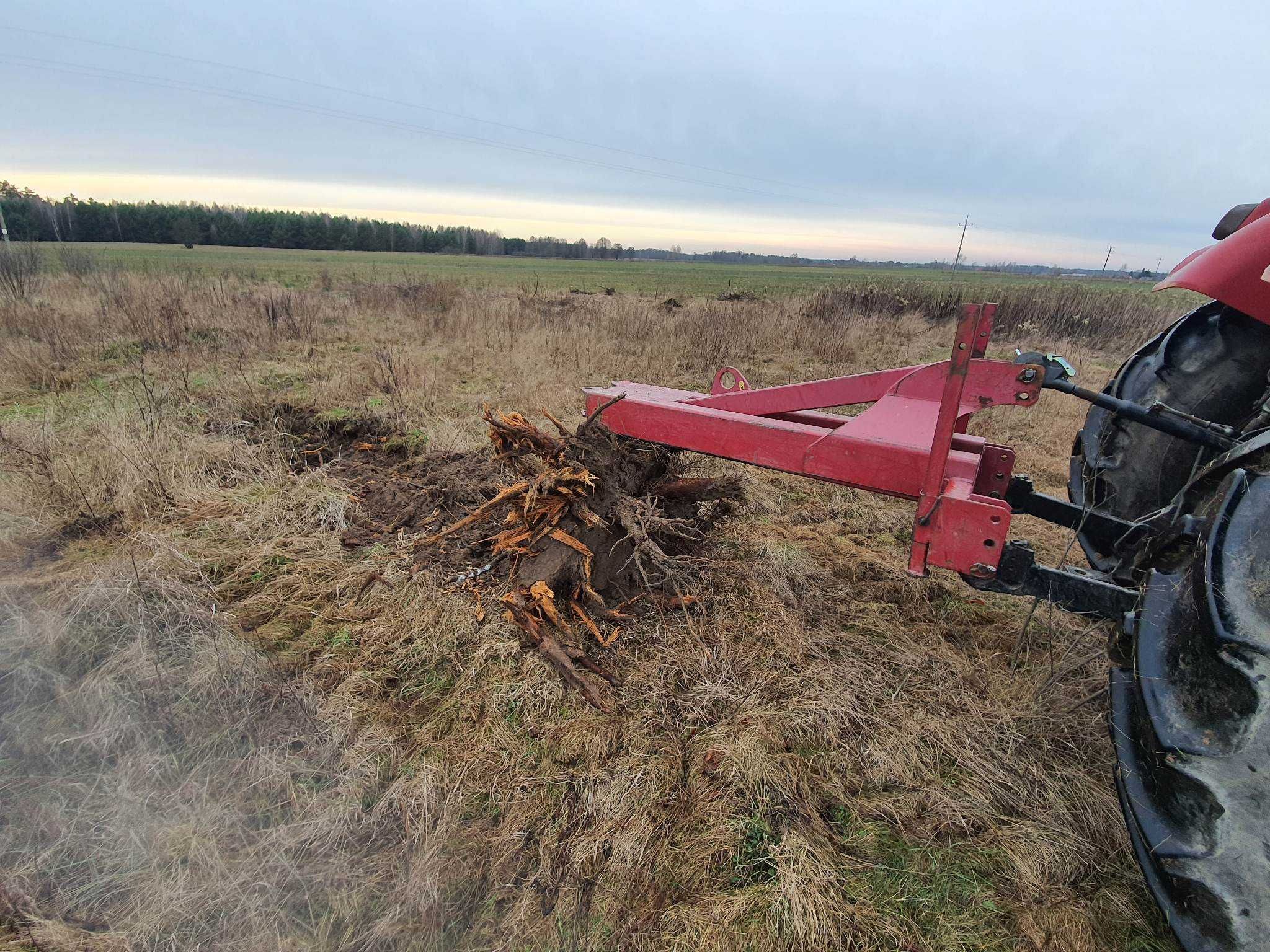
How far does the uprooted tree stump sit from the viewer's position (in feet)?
9.30

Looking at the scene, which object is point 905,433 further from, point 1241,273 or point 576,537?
point 576,537

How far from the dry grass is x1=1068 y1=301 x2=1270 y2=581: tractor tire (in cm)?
64

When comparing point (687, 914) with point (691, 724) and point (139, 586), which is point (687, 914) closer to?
point (691, 724)

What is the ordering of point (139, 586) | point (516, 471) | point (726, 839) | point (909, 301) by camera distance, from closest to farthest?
1. point (726, 839)
2. point (139, 586)
3. point (516, 471)
4. point (909, 301)

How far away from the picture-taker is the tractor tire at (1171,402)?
88.4 inches

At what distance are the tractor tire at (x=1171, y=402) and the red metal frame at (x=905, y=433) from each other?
44 cm

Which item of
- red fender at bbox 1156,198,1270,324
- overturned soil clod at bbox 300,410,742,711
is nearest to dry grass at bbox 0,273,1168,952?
overturned soil clod at bbox 300,410,742,711

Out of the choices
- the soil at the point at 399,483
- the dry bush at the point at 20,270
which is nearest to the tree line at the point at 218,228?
the dry bush at the point at 20,270

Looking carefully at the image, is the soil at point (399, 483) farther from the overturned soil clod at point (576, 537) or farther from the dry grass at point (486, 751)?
the dry grass at point (486, 751)

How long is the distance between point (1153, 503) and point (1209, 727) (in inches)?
57.3

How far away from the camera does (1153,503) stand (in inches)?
94.9

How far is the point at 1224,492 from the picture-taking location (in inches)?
57.7

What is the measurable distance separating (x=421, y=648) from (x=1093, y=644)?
337 centimetres

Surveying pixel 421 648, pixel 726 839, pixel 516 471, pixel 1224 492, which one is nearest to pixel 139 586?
pixel 421 648
